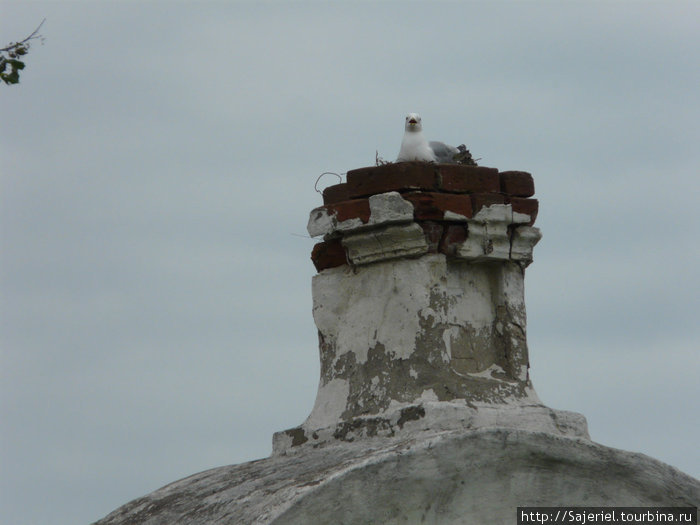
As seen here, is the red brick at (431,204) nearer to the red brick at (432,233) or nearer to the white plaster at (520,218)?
the red brick at (432,233)

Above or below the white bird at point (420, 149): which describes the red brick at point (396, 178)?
below

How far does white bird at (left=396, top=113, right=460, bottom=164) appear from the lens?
8.57 m

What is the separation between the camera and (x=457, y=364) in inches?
314

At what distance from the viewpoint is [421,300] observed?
25.9ft

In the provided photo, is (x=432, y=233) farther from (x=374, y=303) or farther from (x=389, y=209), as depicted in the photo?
(x=374, y=303)

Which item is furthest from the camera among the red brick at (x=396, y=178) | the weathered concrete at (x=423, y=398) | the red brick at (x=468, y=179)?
the red brick at (x=468, y=179)

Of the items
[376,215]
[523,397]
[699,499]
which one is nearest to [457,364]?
[523,397]

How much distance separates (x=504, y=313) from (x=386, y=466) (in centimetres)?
175

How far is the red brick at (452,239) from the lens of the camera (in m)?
8.01

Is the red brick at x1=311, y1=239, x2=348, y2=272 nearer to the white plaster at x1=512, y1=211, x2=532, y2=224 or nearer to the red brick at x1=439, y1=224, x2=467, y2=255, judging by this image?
the red brick at x1=439, y1=224, x2=467, y2=255

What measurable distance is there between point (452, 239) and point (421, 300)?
1.29 ft

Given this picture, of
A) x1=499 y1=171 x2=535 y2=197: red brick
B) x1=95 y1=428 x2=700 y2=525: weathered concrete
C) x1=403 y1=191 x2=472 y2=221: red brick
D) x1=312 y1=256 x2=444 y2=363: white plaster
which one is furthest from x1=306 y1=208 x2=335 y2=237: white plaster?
x1=95 y1=428 x2=700 y2=525: weathered concrete

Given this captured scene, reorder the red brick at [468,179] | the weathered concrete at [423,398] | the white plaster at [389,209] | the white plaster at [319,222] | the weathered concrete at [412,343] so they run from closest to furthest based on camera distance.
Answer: the weathered concrete at [423,398], the weathered concrete at [412,343], the white plaster at [389,209], the red brick at [468,179], the white plaster at [319,222]

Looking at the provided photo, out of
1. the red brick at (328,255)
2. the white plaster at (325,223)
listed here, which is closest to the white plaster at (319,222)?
the white plaster at (325,223)
